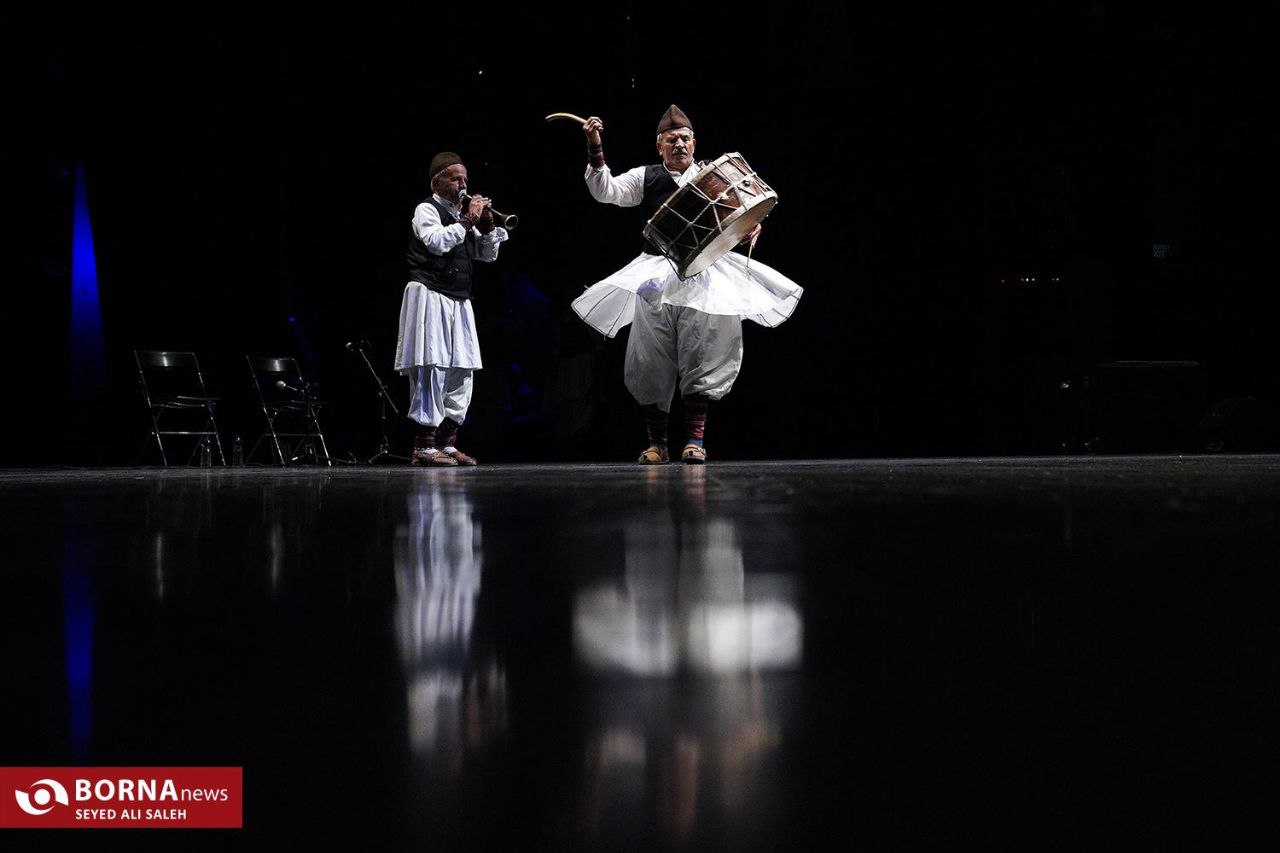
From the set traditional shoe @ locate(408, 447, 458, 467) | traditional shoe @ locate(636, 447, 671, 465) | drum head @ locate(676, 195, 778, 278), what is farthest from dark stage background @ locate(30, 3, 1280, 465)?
drum head @ locate(676, 195, 778, 278)

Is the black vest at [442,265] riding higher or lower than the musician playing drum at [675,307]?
higher

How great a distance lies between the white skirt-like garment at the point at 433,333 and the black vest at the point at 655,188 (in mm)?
1072

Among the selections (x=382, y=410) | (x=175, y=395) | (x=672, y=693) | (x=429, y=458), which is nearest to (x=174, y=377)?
(x=175, y=395)

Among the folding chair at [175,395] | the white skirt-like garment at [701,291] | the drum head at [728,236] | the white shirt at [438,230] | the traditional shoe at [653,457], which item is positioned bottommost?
the traditional shoe at [653,457]

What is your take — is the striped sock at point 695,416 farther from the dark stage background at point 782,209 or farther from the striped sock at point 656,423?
the dark stage background at point 782,209

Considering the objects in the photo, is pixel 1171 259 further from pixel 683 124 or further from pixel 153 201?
pixel 153 201

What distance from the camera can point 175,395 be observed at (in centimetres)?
600

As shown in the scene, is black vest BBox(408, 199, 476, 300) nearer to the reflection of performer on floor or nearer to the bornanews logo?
the reflection of performer on floor

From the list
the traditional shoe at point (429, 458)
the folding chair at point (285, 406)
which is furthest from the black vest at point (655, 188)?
Answer: the folding chair at point (285, 406)

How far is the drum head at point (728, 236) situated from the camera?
3561 millimetres

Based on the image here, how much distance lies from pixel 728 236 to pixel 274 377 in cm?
334

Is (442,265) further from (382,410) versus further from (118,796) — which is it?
(118,796)

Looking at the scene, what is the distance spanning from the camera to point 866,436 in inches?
251

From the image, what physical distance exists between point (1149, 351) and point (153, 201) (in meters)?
6.08
